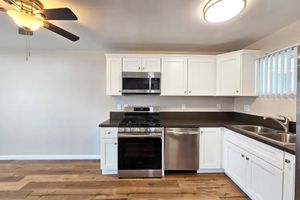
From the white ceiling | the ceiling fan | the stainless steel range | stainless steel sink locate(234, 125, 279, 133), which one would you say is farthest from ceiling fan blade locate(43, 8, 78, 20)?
stainless steel sink locate(234, 125, 279, 133)

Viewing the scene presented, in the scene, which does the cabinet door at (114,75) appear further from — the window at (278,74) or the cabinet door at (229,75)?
the window at (278,74)

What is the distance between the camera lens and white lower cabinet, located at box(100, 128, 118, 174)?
3555mm

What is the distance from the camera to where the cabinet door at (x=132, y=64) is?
12.8 feet

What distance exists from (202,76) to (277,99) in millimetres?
1323

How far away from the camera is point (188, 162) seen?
3604mm

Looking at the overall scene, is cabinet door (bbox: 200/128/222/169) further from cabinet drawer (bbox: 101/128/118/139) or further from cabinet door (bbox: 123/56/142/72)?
cabinet door (bbox: 123/56/142/72)

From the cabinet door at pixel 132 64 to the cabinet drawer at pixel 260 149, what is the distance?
192cm

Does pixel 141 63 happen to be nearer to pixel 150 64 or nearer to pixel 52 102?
pixel 150 64

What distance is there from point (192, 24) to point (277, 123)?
1875 millimetres

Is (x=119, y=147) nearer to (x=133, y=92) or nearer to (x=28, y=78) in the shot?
(x=133, y=92)

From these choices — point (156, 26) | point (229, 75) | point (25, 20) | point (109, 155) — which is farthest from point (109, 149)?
point (229, 75)

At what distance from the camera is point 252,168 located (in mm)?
2654

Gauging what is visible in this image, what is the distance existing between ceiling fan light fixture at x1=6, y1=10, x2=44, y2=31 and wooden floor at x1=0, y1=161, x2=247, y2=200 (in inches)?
84.9

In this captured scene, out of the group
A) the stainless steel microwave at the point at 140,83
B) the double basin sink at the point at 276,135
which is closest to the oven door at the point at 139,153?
the stainless steel microwave at the point at 140,83
